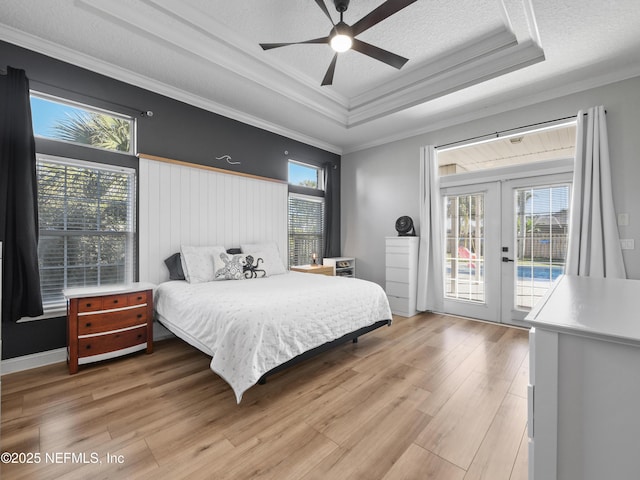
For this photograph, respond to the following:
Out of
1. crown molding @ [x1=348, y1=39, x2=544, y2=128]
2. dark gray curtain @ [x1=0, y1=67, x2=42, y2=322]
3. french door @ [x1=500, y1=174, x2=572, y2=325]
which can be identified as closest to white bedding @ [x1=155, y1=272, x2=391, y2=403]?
dark gray curtain @ [x1=0, y1=67, x2=42, y2=322]

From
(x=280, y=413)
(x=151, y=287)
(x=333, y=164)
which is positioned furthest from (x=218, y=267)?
(x=333, y=164)

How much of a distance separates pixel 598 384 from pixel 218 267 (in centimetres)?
317

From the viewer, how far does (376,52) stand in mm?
2391

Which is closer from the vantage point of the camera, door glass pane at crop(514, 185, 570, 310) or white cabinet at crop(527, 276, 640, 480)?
white cabinet at crop(527, 276, 640, 480)

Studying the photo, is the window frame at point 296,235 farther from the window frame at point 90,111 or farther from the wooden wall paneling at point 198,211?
the window frame at point 90,111

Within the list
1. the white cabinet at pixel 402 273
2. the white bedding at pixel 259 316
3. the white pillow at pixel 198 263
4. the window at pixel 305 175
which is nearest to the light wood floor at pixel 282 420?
the white bedding at pixel 259 316

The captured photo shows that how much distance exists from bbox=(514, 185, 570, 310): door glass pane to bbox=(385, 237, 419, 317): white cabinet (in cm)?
129

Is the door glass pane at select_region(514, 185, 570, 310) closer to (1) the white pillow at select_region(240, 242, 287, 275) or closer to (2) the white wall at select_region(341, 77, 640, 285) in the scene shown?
(2) the white wall at select_region(341, 77, 640, 285)

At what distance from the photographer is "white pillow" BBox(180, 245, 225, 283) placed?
3.17 metres

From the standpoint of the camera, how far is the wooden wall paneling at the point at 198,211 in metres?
3.19

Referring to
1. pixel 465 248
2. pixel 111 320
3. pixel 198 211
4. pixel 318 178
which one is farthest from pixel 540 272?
pixel 111 320

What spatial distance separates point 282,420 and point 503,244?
3.51 meters

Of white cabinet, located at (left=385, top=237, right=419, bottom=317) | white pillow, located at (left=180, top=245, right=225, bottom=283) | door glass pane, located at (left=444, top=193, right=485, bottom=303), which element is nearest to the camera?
white pillow, located at (left=180, top=245, right=225, bottom=283)

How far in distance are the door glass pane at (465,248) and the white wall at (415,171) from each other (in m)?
0.57
